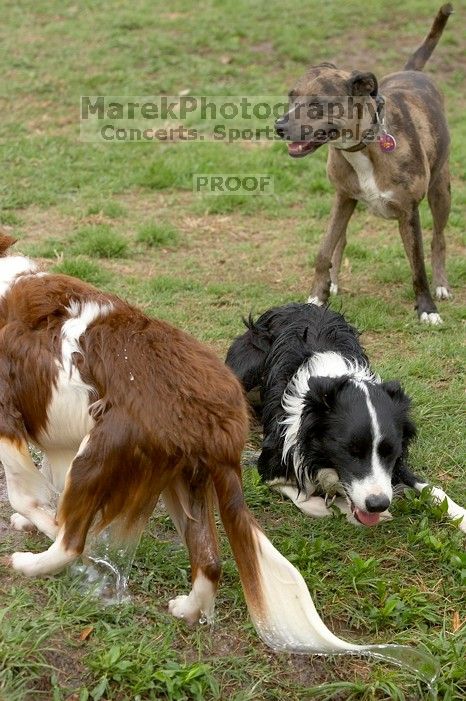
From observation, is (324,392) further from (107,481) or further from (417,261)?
(417,261)

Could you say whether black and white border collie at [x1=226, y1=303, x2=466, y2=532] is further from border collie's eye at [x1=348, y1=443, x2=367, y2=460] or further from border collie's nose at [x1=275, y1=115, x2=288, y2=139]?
border collie's nose at [x1=275, y1=115, x2=288, y2=139]

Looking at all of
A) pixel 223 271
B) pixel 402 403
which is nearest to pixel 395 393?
pixel 402 403

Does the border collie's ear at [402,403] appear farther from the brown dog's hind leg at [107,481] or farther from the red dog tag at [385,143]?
the red dog tag at [385,143]

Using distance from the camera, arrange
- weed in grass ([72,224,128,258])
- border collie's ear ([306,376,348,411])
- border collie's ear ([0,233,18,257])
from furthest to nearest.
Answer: weed in grass ([72,224,128,258]) < border collie's ear ([306,376,348,411]) < border collie's ear ([0,233,18,257])

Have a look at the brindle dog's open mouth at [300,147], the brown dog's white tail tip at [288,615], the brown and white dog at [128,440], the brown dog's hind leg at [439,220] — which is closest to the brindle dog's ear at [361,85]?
the brindle dog's open mouth at [300,147]

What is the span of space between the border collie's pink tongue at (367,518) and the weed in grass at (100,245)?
3.75 metres

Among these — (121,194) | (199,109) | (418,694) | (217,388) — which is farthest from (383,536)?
(199,109)

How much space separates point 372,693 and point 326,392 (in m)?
1.33

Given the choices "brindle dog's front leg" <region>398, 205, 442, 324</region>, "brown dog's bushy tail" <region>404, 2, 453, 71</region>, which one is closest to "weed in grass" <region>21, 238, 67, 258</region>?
"brindle dog's front leg" <region>398, 205, 442, 324</region>

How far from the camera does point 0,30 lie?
11.9 meters

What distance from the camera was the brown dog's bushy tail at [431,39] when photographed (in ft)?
23.7

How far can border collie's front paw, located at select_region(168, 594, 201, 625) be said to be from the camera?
325 centimetres

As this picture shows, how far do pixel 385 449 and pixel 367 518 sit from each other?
1.00 ft

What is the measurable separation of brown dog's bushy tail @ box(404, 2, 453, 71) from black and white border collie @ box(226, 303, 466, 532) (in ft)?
11.5
